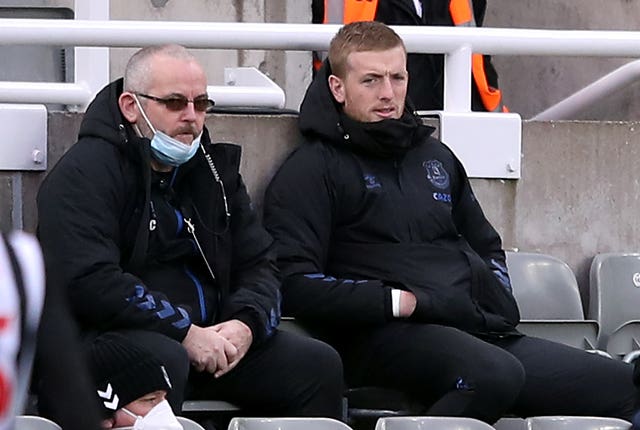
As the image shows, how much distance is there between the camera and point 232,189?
488cm

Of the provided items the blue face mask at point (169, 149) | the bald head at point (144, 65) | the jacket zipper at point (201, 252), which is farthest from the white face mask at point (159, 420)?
the bald head at point (144, 65)

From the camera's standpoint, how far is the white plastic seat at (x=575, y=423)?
14.7ft

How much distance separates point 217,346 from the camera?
14.7 feet

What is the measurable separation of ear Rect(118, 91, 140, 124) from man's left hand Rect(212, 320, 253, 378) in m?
0.65

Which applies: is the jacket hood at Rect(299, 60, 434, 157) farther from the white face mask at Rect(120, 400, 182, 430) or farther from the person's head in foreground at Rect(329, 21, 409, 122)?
the white face mask at Rect(120, 400, 182, 430)

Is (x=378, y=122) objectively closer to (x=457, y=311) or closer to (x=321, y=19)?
(x=457, y=311)

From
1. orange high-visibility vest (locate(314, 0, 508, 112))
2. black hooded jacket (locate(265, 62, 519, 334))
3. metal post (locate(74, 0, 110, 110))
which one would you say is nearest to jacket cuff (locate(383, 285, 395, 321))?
black hooded jacket (locate(265, 62, 519, 334))

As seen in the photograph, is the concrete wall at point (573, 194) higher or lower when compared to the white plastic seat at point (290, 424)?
higher

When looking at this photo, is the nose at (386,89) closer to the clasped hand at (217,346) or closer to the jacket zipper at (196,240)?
the jacket zipper at (196,240)

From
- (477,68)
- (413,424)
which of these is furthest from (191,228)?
(477,68)

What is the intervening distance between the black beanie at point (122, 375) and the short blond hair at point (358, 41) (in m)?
1.39

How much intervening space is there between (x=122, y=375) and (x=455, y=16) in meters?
3.25

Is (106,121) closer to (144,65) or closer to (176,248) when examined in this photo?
(144,65)

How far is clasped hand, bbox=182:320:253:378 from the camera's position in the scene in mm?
4461
